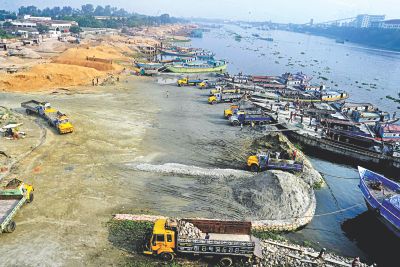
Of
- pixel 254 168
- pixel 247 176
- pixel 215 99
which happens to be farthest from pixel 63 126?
→ pixel 215 99

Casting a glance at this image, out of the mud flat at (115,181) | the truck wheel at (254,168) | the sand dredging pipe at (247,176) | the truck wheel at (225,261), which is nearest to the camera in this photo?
the truck wheel at (225,261)

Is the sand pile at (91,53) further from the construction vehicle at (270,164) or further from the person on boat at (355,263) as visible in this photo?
the person on boat at (355,263)

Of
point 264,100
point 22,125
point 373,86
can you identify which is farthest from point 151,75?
point 373,86

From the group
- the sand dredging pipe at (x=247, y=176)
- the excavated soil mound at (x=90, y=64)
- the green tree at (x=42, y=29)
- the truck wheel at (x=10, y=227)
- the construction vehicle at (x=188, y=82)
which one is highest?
the green tree at (x=42, y=29)

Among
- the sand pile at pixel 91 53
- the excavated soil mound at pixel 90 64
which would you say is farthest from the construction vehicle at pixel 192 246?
the sand pile at pixel 91 53

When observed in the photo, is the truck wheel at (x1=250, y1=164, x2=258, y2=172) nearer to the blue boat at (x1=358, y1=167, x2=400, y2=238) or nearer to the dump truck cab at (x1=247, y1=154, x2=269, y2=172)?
the dump truck cab at (x1=247, y1=154, x2=269, y2=172)

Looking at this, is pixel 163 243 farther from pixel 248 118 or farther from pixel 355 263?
pixel 248 118
